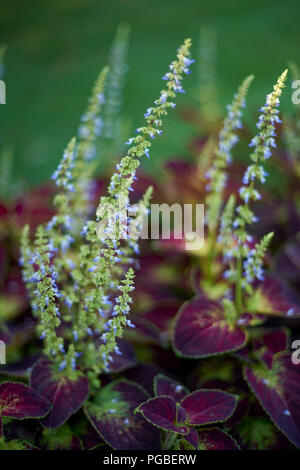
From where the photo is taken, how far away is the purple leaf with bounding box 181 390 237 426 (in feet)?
4.61

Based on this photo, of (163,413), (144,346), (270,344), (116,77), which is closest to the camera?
(163,413)

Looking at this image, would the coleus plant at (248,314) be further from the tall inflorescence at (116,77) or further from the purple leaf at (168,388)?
the tall inflorescence at (116,77)

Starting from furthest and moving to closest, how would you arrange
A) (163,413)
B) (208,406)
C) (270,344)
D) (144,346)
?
(144,346)
(270,344)
(208,406)
(163,413)

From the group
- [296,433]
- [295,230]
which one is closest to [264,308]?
[296,433]

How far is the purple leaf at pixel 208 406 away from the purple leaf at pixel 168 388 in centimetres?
7

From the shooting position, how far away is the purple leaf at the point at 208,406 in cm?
141

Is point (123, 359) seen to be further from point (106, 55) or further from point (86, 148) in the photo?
point (106, 55)

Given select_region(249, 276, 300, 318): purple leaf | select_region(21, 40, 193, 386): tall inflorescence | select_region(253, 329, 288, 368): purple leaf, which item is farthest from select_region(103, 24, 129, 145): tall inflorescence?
select_region(253, 329, 288, 368): purple leaf

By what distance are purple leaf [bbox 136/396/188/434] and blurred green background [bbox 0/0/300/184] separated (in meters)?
2.70

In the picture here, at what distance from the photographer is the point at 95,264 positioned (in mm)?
1484

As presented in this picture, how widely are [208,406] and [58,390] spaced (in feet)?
1.42

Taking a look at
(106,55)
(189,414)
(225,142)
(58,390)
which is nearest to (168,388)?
(189,414)

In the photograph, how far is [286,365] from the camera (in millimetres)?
1672
